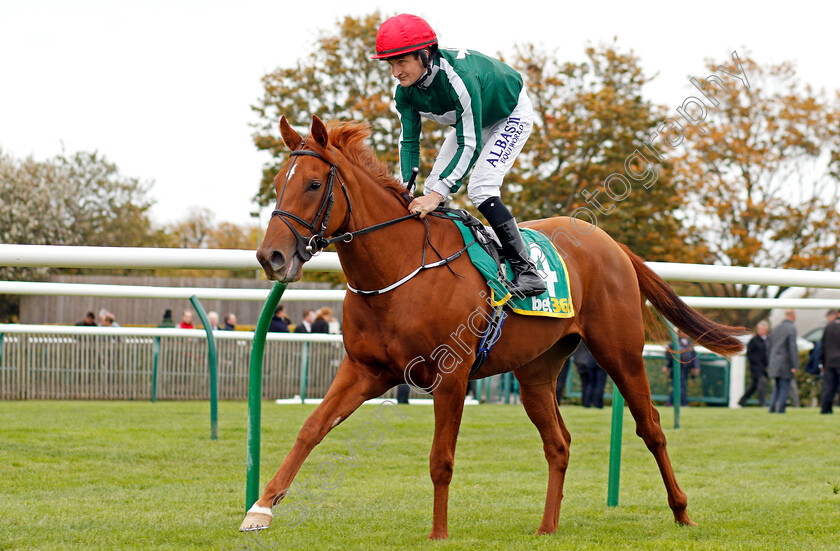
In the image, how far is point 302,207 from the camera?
3.72 metres

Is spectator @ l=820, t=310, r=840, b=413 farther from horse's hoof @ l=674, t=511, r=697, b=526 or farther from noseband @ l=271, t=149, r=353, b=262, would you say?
noseband @ l=271, t=149, r=353, b=262

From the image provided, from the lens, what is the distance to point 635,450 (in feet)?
27.6

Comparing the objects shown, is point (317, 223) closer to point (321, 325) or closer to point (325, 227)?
point (325, 227)

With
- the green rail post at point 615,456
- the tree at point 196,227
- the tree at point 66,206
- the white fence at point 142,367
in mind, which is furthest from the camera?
the tree at point 196,227

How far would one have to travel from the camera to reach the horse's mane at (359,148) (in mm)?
4129

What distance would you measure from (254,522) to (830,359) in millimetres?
12659

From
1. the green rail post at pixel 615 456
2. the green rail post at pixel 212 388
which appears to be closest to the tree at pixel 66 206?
the green rail post at pixel 212 388

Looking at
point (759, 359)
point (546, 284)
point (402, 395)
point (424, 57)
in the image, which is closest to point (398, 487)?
point (546, 284)

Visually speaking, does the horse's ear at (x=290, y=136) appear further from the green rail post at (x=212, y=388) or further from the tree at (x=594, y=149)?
the tree at (x=594, y=149)

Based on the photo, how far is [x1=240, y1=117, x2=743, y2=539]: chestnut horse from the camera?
147 inches

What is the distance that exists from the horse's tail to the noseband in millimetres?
2228

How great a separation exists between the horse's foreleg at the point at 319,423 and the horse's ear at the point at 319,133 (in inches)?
39.1

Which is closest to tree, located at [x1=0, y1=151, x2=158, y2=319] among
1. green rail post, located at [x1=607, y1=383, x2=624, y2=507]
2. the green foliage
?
the green foliage

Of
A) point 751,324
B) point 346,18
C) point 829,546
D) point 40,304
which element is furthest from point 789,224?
point 829,546
